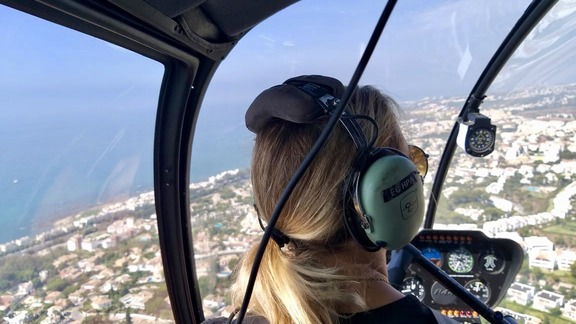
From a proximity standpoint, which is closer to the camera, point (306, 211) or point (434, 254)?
point (306, 211)

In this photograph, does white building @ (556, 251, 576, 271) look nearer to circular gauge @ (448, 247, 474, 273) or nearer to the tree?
the tree

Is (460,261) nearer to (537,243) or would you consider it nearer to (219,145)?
(537,243)

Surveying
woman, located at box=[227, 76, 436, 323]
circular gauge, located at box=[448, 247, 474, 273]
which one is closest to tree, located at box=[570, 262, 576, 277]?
circular gauge, located at box=[448, 247, 474, 273]

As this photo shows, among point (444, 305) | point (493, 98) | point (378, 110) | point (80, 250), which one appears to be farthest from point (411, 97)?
point (80, 250)

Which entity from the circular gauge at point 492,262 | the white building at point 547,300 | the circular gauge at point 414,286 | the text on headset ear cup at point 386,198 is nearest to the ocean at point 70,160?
the text on headset ear cup at point 386,198

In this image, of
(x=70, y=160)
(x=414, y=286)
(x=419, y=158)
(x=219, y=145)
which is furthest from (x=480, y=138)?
(x=70, y=160)

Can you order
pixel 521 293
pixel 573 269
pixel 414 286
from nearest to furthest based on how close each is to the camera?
pixel 414 286, pixel 573 269, pixel 521 293
